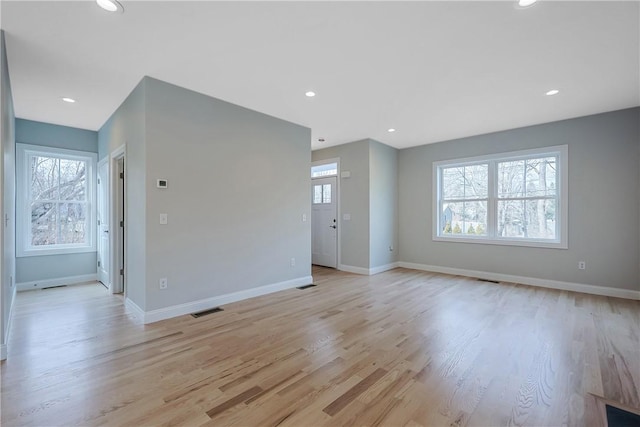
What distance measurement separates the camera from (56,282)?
4668 millimetres

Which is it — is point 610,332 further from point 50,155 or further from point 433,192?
point 50,155

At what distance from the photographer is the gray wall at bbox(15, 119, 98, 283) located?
442 cm

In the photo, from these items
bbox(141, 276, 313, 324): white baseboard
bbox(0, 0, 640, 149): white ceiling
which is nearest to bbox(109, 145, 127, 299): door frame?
bbox(0, 0, 640, 149): white ceiling

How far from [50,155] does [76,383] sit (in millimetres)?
4345

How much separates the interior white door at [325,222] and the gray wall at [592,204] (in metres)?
2.74

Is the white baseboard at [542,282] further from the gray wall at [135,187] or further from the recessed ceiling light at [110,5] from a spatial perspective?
the recessed ceiling light at [110,5]

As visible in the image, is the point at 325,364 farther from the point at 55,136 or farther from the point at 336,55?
the point at 55,136

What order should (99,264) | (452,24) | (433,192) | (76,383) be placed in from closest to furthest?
(76,383), (452,24), (99,264), (433,192)

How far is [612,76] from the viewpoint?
3109mm

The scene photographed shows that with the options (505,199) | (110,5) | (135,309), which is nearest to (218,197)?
(135,309)

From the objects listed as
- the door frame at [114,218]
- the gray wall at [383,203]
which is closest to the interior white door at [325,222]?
the gray wall at [383,203]

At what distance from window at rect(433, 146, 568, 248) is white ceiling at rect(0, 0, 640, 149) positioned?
3.38ft

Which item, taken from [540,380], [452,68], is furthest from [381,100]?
[540,380]

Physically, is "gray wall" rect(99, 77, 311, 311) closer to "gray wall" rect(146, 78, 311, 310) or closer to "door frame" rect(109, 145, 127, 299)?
"gray wall" rect(146, 78, 311, 310)
